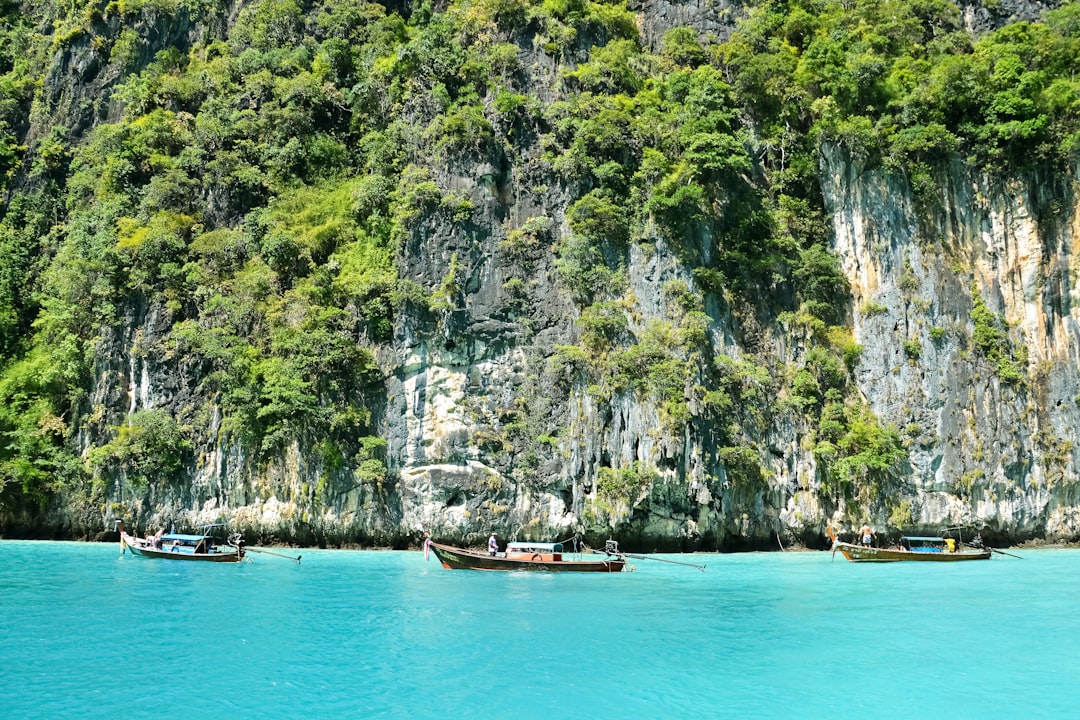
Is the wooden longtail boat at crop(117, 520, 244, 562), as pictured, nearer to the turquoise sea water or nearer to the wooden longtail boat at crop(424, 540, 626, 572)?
the turquoise sea water

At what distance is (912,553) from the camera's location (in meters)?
26.7

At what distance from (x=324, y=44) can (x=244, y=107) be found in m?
4.84

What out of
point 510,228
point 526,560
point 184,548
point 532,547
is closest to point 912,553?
point 532,547

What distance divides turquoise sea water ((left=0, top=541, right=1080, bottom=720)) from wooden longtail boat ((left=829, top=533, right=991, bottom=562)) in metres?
2.81

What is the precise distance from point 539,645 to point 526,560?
10329mm

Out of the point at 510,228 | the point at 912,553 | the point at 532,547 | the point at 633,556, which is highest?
the point at 510,228

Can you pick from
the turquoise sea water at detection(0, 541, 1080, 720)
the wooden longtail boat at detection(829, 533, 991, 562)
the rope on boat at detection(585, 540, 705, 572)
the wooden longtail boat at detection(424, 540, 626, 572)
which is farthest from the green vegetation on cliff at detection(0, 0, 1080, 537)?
the turquoise sea water at detection(0, 541, 1080, 720)

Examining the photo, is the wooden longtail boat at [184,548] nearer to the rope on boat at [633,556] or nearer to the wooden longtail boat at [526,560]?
the wooden longtail boat at [526,560]

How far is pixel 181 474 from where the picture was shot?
31.5 metres

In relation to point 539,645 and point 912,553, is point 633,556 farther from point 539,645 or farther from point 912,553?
point 539,645

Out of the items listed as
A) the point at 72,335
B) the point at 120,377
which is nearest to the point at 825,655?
the point at 120,377

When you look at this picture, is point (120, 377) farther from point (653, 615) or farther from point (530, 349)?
point (653, 615)

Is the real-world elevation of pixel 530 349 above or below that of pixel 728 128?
below

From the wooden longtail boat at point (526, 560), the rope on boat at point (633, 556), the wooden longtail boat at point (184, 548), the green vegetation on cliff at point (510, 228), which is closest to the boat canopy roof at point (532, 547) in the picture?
the wooden longtail boat at point (526, 560)
